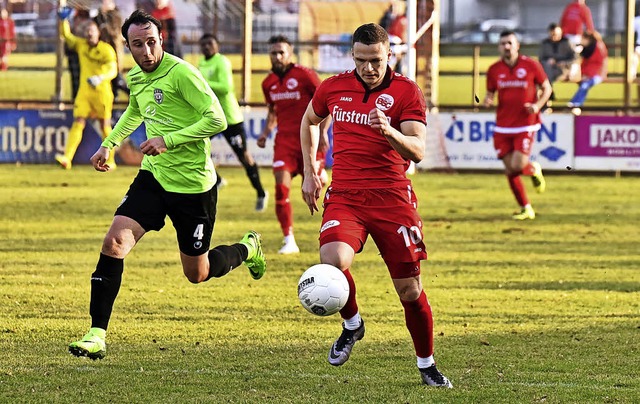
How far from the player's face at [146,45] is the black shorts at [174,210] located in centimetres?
70

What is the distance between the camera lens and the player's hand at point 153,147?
25.2 ft

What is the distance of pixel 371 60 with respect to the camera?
23.2ft

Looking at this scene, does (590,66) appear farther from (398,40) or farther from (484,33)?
(484,33)

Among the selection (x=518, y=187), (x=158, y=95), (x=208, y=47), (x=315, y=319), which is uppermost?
(x=208, y=47)

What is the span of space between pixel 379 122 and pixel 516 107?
1036cm

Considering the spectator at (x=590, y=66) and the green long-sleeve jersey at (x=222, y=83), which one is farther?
the spectator at (x=590, y=66)

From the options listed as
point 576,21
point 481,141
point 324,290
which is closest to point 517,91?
point 481,141

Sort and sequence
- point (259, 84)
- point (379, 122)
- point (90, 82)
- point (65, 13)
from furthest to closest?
1. point (259, 84)
2. point (65, 13)
3. point (90, 82)
4. point (379, 122)

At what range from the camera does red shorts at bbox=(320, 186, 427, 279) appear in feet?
23.4

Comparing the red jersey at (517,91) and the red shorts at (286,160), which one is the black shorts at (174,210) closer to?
the red shorts at (286,160)

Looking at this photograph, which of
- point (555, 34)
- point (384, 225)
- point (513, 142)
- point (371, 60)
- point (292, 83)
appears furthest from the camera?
point (555, 34)

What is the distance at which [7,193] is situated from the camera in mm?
18531

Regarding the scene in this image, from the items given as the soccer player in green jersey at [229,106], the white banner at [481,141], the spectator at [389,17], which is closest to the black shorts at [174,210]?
the soccer player in green jersey at [229,106]

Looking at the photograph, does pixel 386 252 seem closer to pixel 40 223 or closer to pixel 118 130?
pixel 118 130
